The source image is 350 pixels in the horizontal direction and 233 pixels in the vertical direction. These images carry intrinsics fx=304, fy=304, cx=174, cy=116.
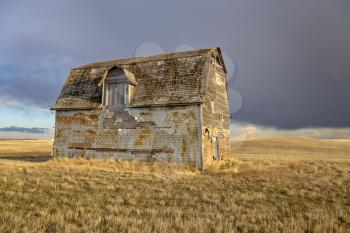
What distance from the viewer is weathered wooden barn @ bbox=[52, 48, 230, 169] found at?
17.2 meters

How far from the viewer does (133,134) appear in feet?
60.2

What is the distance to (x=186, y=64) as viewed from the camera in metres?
19.0

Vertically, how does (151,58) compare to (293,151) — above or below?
above

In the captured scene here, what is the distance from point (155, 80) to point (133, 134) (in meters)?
3.67

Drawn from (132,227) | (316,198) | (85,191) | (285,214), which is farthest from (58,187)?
(316,198)

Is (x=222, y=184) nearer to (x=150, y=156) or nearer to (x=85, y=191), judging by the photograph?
(x=85, y=191)

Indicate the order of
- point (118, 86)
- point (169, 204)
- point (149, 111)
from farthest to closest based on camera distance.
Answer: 1. point (118, 86)
2. point (149, 111)
3. point (169, 204)

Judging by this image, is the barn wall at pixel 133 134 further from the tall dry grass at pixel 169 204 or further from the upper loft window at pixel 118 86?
the tall dry grass at pixel 169 204

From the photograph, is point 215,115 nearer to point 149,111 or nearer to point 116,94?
point 149,111

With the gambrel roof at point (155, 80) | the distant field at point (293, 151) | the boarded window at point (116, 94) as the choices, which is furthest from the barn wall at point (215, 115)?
the distant field at point (293, 151)

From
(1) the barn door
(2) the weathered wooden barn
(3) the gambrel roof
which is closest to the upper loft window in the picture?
(2) the weathered wooden barn

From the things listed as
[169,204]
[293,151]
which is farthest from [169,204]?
[293,151]

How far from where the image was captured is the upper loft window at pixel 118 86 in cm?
1881

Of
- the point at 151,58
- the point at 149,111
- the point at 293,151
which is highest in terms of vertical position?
the point at 151,58
